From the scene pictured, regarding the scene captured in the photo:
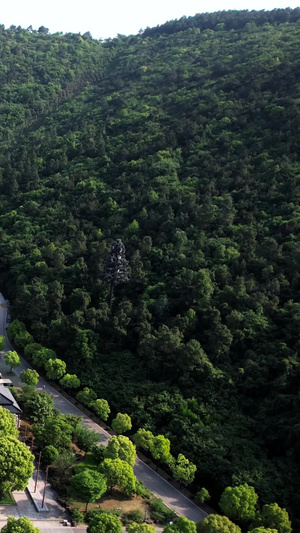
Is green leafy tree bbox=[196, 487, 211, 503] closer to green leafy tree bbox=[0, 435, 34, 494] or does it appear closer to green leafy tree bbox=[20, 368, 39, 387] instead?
green leafy tree bbox=[0, 435, 34, 494]

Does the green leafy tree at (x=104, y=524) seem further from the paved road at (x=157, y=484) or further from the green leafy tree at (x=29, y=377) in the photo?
the green leafy tree at (x=29, y=377)

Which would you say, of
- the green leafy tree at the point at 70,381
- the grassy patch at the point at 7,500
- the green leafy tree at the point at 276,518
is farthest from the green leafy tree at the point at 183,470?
the green leafy tree at the point at 70,381

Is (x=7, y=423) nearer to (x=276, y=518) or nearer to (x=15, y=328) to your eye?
(x=276, y=518)

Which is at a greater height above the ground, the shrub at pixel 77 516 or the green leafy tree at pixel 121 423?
the green leafy tree at pixel 121 423

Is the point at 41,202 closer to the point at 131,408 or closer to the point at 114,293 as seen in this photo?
the point at 114,293

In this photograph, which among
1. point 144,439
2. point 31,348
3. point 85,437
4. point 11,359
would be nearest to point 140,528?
point 144,439

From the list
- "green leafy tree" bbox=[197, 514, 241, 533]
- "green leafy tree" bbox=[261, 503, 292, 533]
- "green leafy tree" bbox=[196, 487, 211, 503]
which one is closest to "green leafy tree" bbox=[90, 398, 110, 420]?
"green leafy tree" bbox=[196, 487, 211, 503]
